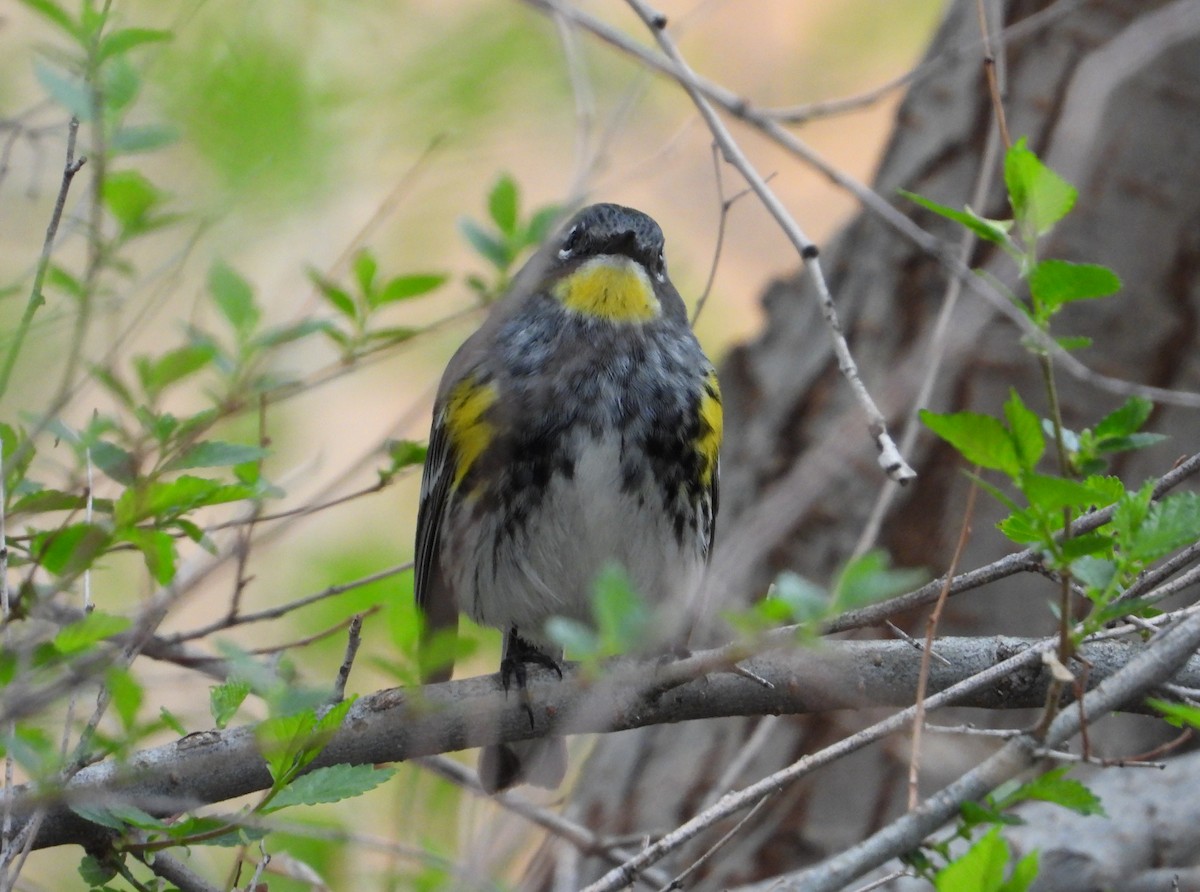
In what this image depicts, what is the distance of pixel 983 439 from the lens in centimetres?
188

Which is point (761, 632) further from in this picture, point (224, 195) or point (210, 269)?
point (210, 269)

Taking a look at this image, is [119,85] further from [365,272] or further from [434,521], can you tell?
[434,521]

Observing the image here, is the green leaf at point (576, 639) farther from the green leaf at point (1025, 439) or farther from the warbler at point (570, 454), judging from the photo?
the warbler at point (570, 454)

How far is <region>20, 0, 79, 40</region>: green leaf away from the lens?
2342 mm

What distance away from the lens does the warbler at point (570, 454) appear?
3744 mm

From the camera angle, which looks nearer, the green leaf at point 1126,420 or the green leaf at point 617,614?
the green leaf at point 617,614

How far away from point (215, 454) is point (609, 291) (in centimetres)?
180

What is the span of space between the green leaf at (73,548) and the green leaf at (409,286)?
873 millimetres

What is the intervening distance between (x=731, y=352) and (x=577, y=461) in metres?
1.77

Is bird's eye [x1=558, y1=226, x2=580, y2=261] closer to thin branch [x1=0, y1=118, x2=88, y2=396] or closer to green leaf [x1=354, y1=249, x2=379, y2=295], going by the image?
green leaf [x1=354, y1=249, x2=379, y2=295]

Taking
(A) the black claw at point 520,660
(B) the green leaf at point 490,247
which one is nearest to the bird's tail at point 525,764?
(A) the black claw at point 520,660

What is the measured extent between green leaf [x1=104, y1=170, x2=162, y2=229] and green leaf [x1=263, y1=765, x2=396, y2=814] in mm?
1094

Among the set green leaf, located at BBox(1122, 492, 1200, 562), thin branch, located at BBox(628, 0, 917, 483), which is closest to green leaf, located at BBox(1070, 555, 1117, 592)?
green leaf, located at BBox(1122, 492, 1200, 562)

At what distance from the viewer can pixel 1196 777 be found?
12.7 ft
